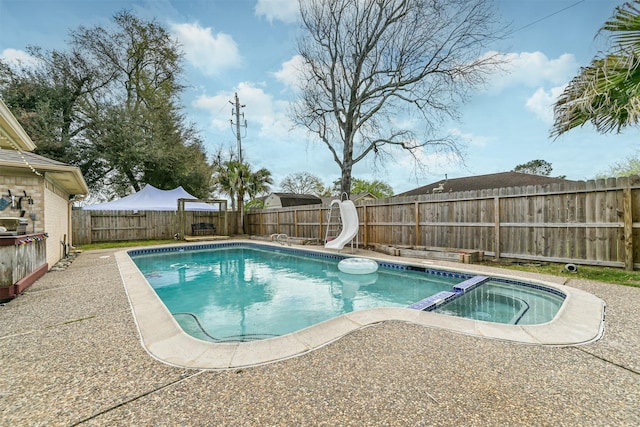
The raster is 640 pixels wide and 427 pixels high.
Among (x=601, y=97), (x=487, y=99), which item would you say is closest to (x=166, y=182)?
(x=487, y=99)

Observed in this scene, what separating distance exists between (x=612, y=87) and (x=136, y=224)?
1769cm

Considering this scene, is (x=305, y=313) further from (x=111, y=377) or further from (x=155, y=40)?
(x=155, y=40)

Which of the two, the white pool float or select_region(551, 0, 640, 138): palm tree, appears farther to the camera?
the white pool float

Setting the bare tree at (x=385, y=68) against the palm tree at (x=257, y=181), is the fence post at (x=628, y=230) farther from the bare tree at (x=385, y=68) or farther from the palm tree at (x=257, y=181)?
the palm tree at (x=257, y=181)

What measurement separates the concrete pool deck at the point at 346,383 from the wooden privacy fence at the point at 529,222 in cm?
343

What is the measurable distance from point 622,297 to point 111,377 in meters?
6.07

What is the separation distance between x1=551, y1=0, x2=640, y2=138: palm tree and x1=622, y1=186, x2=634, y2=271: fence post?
6.52ft

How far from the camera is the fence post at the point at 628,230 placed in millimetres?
4984

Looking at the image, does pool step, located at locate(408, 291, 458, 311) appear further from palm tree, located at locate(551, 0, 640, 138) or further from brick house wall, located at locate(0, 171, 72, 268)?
brick house wall, located at locate(0, 171, 72, 268)

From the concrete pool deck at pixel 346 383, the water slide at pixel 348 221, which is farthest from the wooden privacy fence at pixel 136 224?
the concrete pool deck at pixel 346 383

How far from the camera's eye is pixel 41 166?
18.6 feet

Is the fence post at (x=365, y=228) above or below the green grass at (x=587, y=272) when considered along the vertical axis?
above

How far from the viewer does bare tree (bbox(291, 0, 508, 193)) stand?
1027 centimetres

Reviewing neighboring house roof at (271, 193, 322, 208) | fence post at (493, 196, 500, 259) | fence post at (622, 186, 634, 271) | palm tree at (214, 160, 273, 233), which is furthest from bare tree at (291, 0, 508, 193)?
neighboring house roof at (271, 193, 322, 208)
